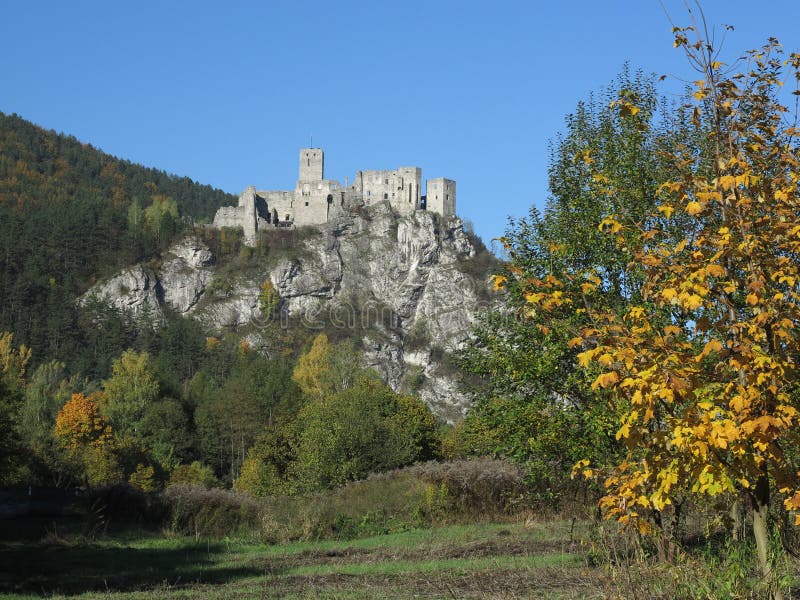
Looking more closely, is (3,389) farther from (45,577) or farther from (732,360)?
(732,360)

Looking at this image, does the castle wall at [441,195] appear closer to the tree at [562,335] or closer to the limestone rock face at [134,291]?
the limestone rock face at [134,291]

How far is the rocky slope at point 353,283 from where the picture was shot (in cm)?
12838

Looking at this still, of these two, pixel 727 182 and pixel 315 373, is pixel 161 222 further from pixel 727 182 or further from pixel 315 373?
pixel 727 182

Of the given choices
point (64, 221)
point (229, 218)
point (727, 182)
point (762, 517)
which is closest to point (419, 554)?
point (762, 517)

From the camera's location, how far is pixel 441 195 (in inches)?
5113

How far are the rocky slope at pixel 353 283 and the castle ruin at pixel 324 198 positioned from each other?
1996 millimetres

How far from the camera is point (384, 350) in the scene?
4919 inches

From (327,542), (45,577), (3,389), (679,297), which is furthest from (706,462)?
(3,389)

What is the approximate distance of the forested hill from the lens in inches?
4348

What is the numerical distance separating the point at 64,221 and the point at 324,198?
126 feet

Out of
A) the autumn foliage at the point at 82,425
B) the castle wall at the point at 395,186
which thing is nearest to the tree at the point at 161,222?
the castle wall at the point at 395,186

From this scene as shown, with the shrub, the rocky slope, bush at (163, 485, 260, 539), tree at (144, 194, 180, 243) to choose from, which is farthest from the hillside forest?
tree at (144, 194, 180, 243)

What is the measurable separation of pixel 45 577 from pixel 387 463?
74.2 feet

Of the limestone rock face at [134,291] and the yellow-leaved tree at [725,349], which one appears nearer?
the yellow-leaved tree at [725,349]
